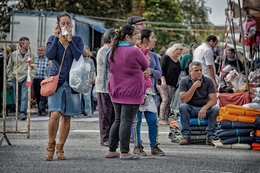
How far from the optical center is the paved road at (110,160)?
9.41 meters

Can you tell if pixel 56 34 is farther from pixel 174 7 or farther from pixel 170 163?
pixel 174 7

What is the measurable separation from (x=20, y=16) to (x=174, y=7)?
41.2m

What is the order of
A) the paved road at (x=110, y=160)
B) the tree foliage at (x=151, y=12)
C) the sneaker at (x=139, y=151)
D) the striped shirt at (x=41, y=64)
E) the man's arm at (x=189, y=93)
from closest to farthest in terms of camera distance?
the paved road at (x=110, y=160) → the sneaker at (x=139, y=151) → the man's arm at (x=189, y=93) → the striped shirt at (x=41, y=64) → the tree foliage at (x=151, y=12)

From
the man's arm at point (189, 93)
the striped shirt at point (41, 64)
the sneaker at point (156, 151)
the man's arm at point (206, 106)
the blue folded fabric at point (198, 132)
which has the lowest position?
the sneaker at point (156, 151)

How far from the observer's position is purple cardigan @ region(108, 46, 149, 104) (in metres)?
10.3

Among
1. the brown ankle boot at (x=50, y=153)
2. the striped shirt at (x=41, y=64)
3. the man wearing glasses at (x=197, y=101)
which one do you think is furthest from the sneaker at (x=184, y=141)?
the striped shirt at (x=41, y=64)

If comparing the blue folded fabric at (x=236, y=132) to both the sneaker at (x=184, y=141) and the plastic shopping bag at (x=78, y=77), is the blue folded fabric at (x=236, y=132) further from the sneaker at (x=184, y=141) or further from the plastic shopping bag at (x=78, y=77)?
the plastic shopping bag at (x=78, y=77)

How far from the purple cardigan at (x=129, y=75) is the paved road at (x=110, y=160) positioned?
805 mm

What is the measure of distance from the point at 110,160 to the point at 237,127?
2830mm

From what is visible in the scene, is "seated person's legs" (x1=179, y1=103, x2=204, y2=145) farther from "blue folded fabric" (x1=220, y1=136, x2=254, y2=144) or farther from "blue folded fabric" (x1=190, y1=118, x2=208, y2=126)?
"blue folded fabric" (x1=220, y1=136, x2=254, y2=144)

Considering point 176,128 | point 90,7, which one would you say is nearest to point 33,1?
point 90,7

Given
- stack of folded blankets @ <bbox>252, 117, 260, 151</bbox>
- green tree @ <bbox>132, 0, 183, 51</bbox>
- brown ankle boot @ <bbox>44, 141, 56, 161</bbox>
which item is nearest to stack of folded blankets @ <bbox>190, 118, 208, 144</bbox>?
stack of folded blankets @ <bbox>252, 117, 260, 151</bbox>

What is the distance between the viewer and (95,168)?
9414 mm

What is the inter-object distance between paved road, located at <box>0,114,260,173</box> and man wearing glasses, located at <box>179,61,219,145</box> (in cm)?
30
